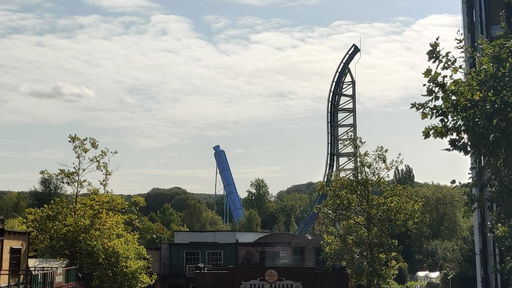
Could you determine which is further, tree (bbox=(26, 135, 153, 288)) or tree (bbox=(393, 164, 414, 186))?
tree (bbox=(393, 164, 414, 186))

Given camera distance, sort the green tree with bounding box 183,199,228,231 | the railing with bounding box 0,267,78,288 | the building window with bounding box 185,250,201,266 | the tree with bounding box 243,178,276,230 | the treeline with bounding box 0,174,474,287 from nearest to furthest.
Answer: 1. the railing with bounding box 0,267,78,288
2. the treeline with bounding box 0,174,474,287
3. the building window with bounding box 185,250,201,266
4. the green tree with bounding box 183,199,228,231
5. the tree with bounding box 243,178,276,230

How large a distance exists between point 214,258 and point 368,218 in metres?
16.8

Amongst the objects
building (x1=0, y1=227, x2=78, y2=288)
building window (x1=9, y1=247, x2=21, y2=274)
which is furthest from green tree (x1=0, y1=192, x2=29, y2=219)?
building window (x1=9, y1=247, x2=21, y2=274)

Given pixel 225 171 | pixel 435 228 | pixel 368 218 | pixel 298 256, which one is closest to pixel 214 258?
pixel 298 256

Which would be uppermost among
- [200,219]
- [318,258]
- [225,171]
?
[225,171]

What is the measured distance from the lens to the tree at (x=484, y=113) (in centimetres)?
1512

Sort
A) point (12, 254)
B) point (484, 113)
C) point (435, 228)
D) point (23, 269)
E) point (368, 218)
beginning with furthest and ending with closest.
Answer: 1. point (435, 228)
2. point (368, 218)
3. point (23, 269)
4. point (12, 254)
5. point (484, 113)

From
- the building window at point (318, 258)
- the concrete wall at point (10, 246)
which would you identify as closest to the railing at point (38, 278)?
the concrete wall at point (10, 246)

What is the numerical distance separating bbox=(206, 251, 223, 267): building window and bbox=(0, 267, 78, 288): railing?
1932cm

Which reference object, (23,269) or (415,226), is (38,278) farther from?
(415,226)

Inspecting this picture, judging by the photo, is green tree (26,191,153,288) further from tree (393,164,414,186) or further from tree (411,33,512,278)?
tree (393,164,414,186)

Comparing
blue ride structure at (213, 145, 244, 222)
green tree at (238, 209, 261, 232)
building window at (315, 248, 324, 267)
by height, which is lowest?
building window at (315, 248, 324, 267)

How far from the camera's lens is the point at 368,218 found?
38.1 metres

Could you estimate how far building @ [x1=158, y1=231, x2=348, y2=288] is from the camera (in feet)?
160
